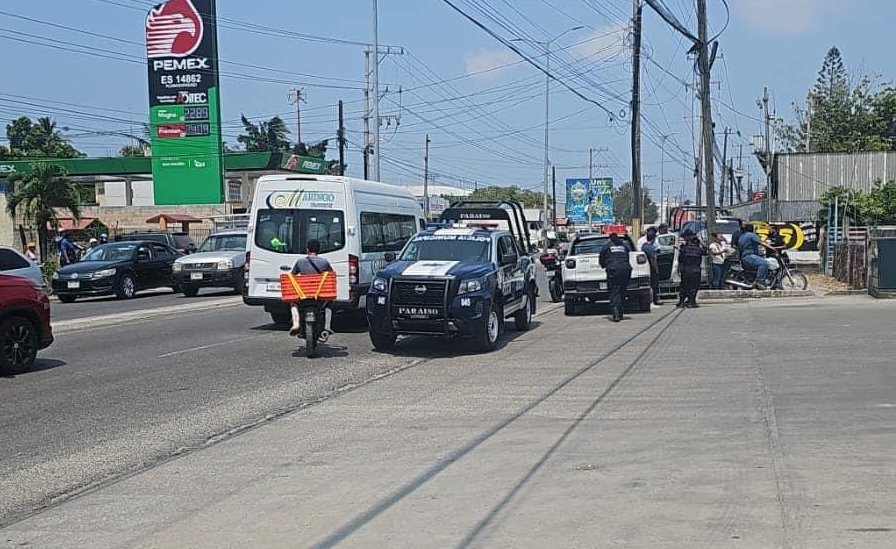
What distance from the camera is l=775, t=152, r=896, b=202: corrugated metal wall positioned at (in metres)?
50.3

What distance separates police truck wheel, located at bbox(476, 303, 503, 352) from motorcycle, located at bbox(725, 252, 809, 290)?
11513 mm

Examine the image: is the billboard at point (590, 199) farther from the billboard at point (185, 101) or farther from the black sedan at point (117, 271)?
the black sedan at point (117, 271)

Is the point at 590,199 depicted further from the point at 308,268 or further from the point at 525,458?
the point at 525,458

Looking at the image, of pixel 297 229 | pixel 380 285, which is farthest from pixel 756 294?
pixel 380 285

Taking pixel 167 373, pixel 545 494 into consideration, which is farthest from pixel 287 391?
pixel 545 494

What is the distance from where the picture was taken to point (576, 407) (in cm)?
1062

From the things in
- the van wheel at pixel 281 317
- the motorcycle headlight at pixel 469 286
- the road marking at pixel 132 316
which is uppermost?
the motorcycle headlight at pixel 469 286

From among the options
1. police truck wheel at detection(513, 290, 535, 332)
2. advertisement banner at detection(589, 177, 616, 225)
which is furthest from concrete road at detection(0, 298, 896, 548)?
advertisement banner at detection(589, 177, 616, 225)

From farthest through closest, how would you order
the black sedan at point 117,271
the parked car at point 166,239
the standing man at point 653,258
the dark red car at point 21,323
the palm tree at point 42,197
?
1. the palm tree at point 42,197
2. the parked car at point 166,239
3. the black sedan at point 117,271
4. the standing man at point 653,258
5. the dark red car at point 21,323

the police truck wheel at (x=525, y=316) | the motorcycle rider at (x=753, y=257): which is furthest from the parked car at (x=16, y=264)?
the motorcycle rider at (x=753, y=257)

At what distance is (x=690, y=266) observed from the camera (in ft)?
72.7

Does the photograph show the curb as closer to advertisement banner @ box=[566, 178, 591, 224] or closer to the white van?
the white van

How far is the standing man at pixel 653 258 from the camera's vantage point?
22859 mm

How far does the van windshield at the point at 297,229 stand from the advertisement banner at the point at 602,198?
60.8m
